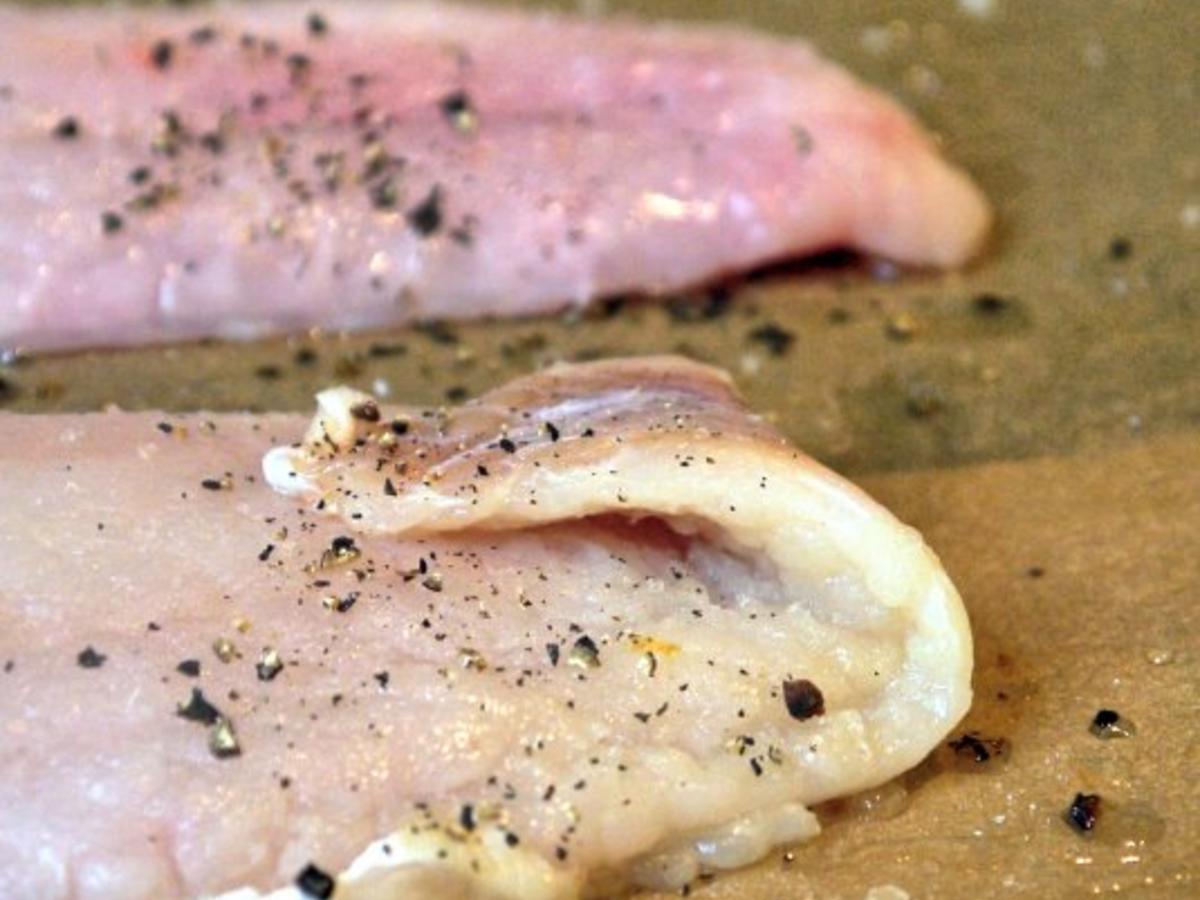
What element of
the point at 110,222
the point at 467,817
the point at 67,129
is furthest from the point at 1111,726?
the point at 67,129

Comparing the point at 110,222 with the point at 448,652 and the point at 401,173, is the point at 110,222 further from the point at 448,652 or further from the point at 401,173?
the point at 448,652

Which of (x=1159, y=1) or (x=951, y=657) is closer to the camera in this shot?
(x=951, y=657)

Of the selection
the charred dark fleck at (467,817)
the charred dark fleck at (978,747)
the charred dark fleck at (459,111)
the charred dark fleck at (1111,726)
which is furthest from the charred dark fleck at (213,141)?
the charred dark fleck at (1111,726)

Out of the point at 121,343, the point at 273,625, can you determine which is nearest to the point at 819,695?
the point at 273,625

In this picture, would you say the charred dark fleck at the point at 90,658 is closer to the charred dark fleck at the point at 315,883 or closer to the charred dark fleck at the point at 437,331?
the charred dark fleck at the point at 315,883

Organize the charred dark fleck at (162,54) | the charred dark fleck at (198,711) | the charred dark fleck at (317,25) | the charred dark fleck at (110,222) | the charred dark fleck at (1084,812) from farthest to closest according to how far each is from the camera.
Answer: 1. the charred dark fleck at (317,25)
2. the charred dark fleck at (162,54)
3. the charred dark fleck at (110,222)
4. the charred dark fleck at (1084,812)
5. the charred dark fleck at (198,711)

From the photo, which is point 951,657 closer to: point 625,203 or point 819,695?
point 819,695
